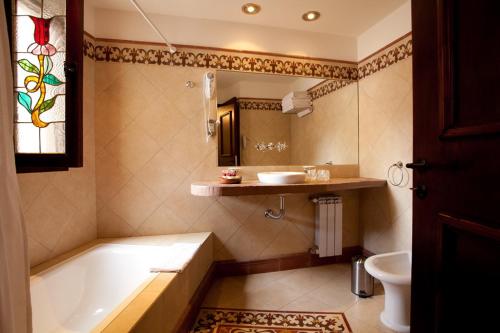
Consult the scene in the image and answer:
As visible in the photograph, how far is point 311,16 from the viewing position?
2.02 meters

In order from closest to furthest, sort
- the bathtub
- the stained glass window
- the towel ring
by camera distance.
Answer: the stained glass window → the bathtub → the towel ring

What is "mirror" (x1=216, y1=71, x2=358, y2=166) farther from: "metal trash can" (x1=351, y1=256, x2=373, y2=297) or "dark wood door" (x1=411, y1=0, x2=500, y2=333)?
"dark wood door" (x1=411, y1=0, x2=500, y2=333)

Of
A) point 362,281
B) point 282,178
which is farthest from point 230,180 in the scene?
point 362,281

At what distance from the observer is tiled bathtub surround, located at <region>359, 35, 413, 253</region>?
73.3 inches

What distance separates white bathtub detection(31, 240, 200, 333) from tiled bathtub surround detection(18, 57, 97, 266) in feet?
0.56

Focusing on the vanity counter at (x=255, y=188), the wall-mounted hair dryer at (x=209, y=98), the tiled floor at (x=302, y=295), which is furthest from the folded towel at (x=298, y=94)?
the tiled floor at (x=302, y=295)

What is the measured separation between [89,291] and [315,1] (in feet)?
8.63

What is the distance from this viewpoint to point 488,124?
0.65 m

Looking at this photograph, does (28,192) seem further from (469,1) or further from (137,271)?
(469,1)

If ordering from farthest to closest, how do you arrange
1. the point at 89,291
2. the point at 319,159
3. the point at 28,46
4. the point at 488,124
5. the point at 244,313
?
1. the point at 319,159
2. the point at 244,313
3. the point at 89,291
4. the point at 28,46
5. the point at 488,124

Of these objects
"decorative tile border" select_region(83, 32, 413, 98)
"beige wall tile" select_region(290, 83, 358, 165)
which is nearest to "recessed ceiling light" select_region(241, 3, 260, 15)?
"decorative tile border" select_region(83, 32, 413, 98)

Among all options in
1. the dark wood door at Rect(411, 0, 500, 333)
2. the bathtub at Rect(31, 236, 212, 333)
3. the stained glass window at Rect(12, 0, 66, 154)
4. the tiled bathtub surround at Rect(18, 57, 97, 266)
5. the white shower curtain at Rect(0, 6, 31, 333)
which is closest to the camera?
the white shower curtain at Rect(0, 6, 31, 333)

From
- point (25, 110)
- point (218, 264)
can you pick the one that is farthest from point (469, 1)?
point (218, 264)

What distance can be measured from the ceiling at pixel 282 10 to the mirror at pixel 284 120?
1.53 ft
